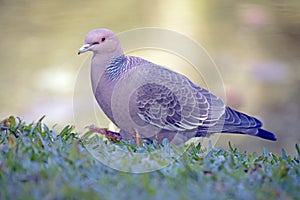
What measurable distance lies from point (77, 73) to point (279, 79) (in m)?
2.64

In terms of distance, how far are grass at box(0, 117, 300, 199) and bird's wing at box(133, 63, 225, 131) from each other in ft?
4.09

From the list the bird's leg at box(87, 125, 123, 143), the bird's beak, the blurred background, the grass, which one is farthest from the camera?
the blurred background

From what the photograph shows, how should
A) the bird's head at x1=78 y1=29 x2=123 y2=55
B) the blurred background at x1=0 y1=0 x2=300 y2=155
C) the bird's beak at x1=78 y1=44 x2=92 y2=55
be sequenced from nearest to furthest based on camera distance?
1. the bird's beak at x1=78 y1=44 x2=92 y2=55
2. the bird's head at x1=78 y1=29 x2=123 y2=55
3. the blurred background at x1=0 y1=0 x2=300 y2=155

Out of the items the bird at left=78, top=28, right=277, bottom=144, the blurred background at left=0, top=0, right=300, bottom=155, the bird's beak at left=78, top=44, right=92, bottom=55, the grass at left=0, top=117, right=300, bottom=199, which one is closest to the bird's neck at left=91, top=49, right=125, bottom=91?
the bird at left=78, top=28, right=277, bottom=144

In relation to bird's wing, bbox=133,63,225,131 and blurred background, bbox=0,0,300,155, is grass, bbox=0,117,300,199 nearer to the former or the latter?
bird's wing, bbox=133,63,225,131

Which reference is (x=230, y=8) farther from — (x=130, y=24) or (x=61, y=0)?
(x=61, y=0)

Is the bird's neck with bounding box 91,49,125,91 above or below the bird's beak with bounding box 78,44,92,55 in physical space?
below

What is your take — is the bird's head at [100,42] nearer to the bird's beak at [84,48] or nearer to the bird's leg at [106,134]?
the bird's beak at [84,48]

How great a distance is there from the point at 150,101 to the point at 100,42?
61 cm

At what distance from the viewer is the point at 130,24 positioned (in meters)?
8.32

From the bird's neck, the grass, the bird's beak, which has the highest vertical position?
the bird's beak

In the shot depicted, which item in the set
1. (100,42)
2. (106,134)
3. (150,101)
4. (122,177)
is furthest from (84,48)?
(122,177)

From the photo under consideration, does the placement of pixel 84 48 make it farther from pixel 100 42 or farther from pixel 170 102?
pixel 170 102

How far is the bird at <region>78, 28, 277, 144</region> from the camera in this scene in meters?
4.76
